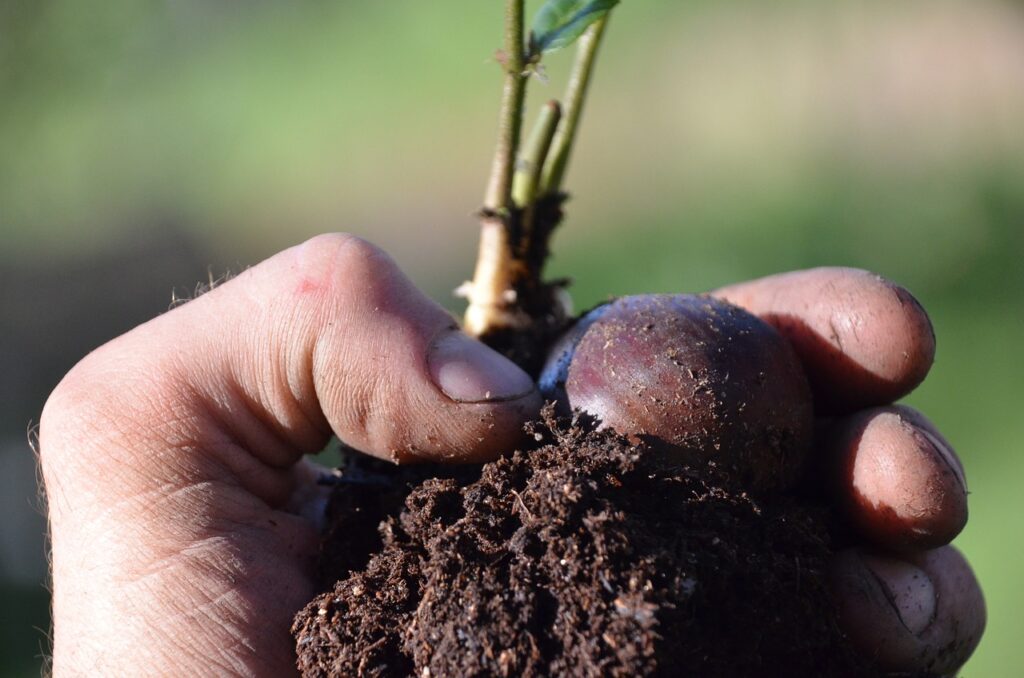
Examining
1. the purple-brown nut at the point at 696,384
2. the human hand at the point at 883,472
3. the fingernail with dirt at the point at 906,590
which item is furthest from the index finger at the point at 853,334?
the fingernail with dirt at the point at 906,590

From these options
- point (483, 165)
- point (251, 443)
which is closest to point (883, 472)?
point (251, 443)

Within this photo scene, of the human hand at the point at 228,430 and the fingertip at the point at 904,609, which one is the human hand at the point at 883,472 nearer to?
the fingertip at the point at 904,609

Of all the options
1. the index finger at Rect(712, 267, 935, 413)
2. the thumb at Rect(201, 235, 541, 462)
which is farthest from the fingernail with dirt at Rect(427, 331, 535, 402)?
the index finger at Rect(712, 267, 935, 413)

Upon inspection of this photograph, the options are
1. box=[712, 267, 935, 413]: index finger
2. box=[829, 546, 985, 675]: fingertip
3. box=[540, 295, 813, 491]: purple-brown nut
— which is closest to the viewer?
box=[540, 295, 813, 491]: purple-brown nut

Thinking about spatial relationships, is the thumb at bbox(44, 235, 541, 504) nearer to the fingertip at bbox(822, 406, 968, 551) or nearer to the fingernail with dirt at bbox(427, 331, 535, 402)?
the fingernail with dirt at bbox(427, 331, 535, 402)

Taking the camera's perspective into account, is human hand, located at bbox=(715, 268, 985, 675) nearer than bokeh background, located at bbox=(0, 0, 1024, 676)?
Yes

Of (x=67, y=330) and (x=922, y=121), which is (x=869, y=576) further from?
(x=67, y=330)
